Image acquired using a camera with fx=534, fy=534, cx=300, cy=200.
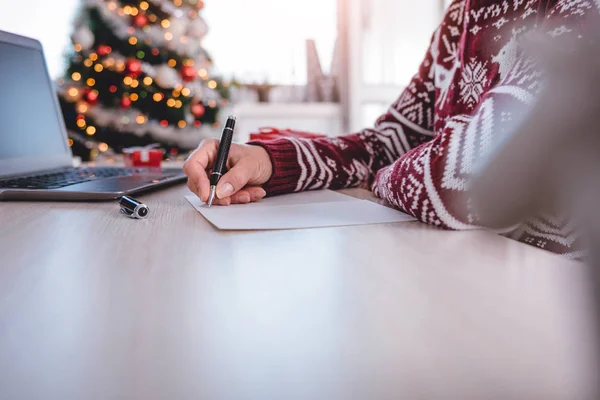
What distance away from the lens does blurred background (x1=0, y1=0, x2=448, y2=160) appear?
3.22 m

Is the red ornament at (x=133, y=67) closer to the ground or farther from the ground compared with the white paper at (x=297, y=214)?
farther from the ground

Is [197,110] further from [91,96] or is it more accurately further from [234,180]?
[234,180]

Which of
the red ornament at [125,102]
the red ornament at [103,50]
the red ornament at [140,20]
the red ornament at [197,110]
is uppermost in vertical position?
the red ornament at [140,20]

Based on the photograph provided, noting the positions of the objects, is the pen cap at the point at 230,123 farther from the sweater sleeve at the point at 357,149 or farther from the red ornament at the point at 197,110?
the red ornament at the point at 197,110

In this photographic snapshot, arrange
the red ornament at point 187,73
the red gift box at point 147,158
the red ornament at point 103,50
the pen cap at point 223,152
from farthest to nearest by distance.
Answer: the red ornament at point 187,73
the red ornament at point 103,50
the red gift box at point 147,158
the pen cap at point 223,152

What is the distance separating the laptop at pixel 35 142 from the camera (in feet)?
2.76

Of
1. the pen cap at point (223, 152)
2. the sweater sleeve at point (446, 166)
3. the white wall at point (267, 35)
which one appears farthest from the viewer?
the white wall at point (267, 35)

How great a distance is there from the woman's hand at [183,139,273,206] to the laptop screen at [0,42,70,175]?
1.54 feet

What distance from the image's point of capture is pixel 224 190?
68 centimetres

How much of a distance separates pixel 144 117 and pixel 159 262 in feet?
10.1

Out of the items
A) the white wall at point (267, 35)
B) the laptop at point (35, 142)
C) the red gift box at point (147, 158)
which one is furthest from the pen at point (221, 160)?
the white wall at point (267, 35)

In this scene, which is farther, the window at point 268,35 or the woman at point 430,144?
the window at point 268,35

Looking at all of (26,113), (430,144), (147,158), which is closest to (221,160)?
(430,144)

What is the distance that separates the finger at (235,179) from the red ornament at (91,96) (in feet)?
9.10
